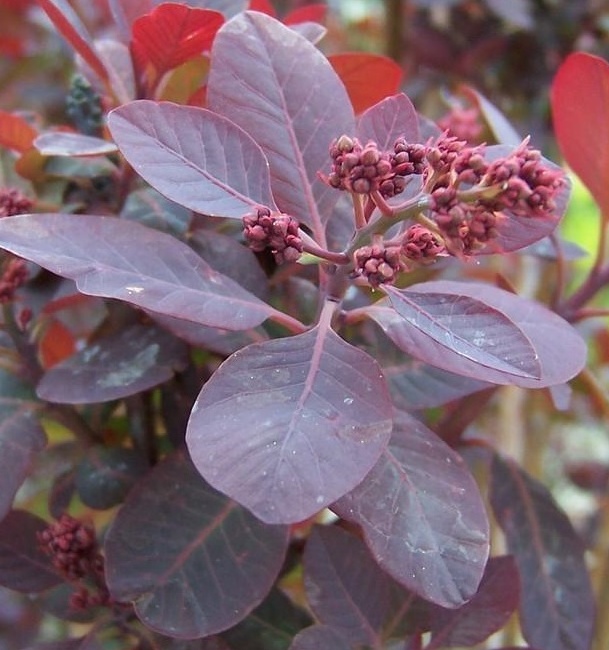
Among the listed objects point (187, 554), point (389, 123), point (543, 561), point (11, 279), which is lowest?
point (543, 561)

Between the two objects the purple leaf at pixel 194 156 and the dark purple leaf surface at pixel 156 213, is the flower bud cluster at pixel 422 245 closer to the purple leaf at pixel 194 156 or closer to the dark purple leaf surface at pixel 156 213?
the purple leaf at pixel 194 156

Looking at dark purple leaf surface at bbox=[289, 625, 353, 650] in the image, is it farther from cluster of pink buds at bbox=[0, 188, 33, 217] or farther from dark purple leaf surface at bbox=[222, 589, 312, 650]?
cluster of pink buds at bbox=[0, 188, 33, 217]

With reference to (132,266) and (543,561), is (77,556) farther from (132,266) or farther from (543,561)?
(543,561)

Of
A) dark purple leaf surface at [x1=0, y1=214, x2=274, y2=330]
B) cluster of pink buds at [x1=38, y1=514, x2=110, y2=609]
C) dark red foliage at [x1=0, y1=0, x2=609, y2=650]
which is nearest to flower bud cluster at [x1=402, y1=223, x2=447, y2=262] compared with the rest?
dark red foliage at [x1=0, y1=0, x2=609, y2=650]

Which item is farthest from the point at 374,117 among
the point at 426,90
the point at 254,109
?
the point at 426,90

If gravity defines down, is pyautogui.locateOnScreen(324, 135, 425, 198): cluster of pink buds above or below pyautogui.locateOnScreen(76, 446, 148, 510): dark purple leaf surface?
above

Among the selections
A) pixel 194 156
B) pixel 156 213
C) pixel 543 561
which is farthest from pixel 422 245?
pixel 543 561

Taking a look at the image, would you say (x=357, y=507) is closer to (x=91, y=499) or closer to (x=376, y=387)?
(x=376, y=387)
